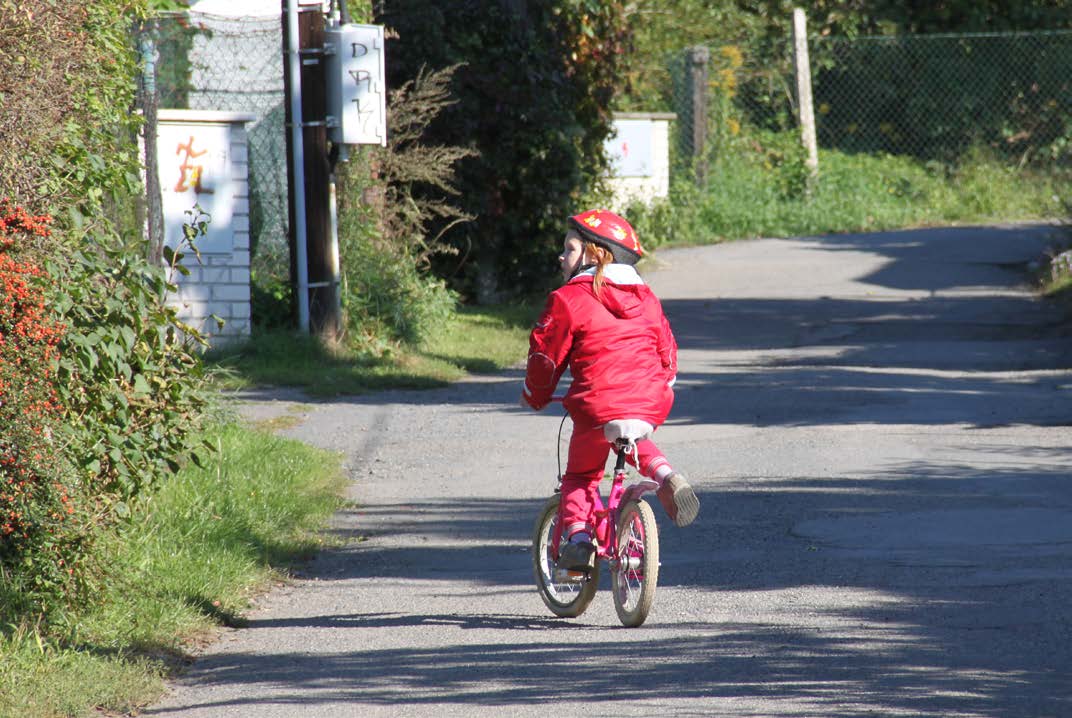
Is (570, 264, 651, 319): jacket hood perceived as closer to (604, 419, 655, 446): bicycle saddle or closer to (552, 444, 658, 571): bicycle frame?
(604, 419, 655, 446): bicycle saddle

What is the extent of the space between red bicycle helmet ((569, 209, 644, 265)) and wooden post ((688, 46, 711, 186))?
16.8 meters

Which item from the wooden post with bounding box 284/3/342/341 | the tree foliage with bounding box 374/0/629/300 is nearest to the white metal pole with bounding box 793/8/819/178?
the tree foliage with bounding box 374/0/629/300

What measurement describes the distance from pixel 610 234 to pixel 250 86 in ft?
29.8

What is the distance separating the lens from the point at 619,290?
5.80 meters

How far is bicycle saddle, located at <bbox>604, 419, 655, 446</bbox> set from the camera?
5605mm

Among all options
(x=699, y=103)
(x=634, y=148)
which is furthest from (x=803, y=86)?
(x=634, y=148)

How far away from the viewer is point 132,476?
5.91 m

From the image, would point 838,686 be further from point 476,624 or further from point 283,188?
point 283,188

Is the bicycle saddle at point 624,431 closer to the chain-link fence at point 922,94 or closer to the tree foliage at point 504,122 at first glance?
the tree foliage at point 504,122

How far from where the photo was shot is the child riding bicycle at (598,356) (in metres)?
5.70

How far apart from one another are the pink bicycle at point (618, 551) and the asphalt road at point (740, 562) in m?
0.11

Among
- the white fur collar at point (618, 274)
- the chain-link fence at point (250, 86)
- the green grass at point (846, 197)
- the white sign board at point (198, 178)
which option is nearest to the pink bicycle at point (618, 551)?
the white fur collar at point (618, 274)

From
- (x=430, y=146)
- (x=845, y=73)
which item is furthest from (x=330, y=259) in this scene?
(x=845, y=73)

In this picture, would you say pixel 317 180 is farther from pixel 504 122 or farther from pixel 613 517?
pixel 613 517
